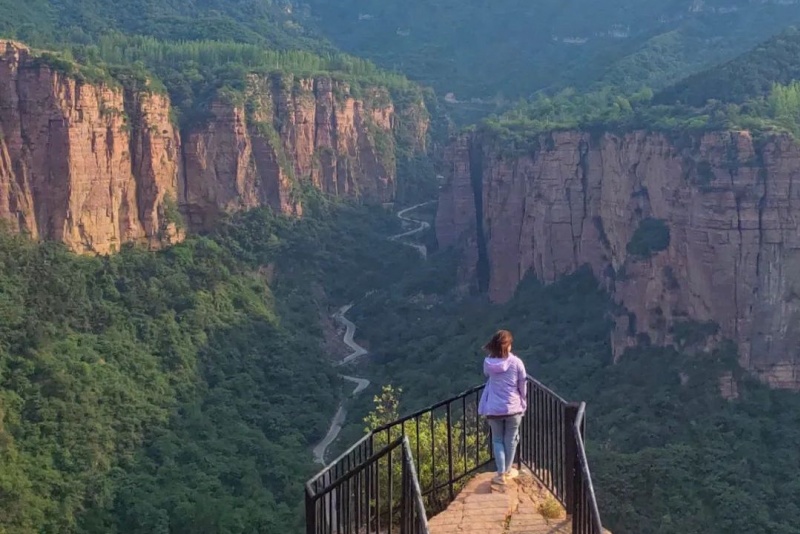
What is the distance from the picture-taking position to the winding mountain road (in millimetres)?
41359

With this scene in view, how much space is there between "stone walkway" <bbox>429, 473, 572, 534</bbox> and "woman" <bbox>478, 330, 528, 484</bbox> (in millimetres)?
266

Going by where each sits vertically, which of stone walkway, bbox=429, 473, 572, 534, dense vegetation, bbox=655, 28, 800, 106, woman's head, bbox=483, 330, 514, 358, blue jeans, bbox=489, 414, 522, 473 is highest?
dense vegetation, bbox=655, 28, 800, 106

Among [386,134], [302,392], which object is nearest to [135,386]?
[302,392]

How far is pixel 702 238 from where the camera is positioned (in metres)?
34.8

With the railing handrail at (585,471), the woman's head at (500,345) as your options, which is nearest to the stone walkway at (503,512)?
the railing handrail at (585,471)

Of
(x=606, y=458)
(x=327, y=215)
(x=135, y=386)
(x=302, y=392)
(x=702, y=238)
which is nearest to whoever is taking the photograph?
(x=606, y=458)

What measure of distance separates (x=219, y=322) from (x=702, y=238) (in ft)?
78.4

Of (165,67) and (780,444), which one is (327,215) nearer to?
(165,67)

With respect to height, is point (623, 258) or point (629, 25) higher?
point (629, 25)

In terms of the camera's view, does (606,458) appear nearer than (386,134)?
Yes

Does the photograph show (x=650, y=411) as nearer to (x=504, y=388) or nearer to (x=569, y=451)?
(x=504, y=388)

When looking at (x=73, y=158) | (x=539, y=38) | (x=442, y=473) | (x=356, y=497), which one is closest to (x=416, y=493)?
(x=356, y=497)

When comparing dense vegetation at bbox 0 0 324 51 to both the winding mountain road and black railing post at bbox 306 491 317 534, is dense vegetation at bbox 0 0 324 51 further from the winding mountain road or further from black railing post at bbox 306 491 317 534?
black railing post at bbox 306 491 317 534

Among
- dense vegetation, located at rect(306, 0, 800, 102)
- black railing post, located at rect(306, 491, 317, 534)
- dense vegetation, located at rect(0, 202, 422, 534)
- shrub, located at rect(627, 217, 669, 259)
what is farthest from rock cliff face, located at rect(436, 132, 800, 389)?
black railing post, located at rect(306, 491, 317, 534)
